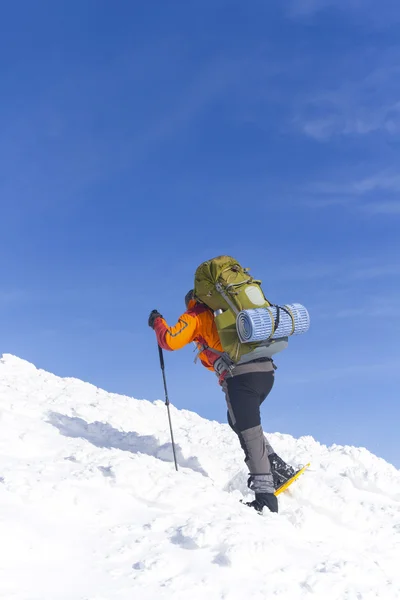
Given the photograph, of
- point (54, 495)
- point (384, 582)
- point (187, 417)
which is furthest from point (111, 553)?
point (187, 417)

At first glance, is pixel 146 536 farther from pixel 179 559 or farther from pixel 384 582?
pixel 384 582

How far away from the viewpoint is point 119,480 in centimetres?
732

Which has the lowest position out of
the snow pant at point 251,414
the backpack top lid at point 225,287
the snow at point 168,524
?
the snow at point 168,524

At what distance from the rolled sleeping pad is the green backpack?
0.19 metres

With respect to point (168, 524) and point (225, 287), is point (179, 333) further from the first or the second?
point (168, 524)

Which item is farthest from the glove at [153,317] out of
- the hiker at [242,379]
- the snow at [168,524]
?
the snow at [168,524]

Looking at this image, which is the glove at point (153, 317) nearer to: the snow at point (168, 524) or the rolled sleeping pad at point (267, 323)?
the rolled sleeping pad at point (267, 323)

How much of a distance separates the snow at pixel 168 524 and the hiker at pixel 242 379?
598 millimetres

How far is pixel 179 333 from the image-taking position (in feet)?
27.6

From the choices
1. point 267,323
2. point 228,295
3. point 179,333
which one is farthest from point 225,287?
point 179,333

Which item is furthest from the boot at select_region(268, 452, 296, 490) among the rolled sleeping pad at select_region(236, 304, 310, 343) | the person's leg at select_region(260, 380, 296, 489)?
the rolled sleeping pad at select_region(236, 304, 310, 343)

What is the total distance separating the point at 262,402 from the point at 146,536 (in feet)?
10.9

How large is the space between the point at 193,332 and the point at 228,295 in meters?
0.75

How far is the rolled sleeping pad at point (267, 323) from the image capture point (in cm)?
789
